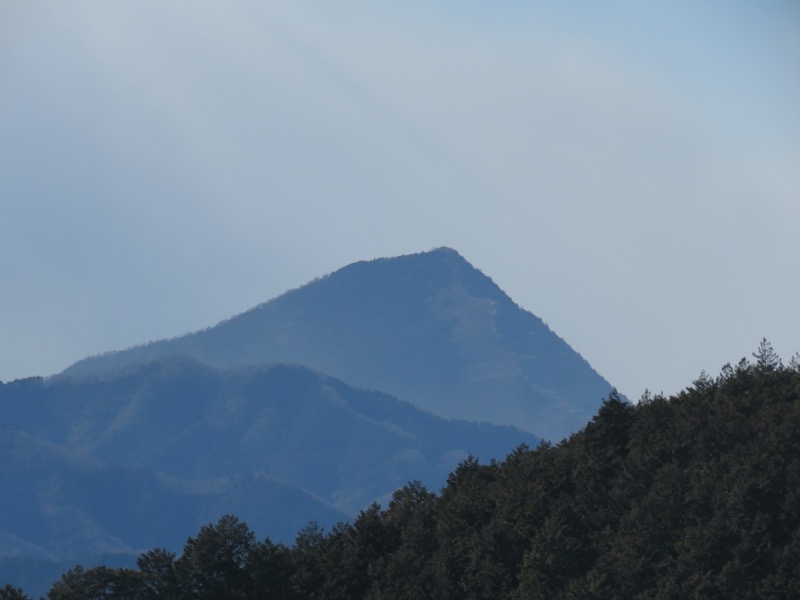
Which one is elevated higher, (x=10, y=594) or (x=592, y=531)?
(x=592, y=531)

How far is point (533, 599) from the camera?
47188 millimetres

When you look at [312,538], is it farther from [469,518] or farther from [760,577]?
[760,577]

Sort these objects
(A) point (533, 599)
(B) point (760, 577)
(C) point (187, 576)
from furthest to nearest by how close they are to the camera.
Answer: (C) point (187, 576) < (A) point (533, 599) < (B) point (760, 577)

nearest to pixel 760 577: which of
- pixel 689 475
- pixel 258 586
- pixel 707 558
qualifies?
pixel 707 558

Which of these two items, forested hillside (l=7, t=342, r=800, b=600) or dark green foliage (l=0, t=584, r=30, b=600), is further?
dark green foliage (l=0, t=584, r=30, b=600)

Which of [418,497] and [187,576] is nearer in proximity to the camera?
[187,576]

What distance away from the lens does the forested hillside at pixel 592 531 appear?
45500 millimetres

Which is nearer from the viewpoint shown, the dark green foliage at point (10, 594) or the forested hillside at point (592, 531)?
the forested hillside at point (592, 531)

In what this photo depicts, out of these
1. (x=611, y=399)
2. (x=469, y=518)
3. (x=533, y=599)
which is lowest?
(x=533, y=599)

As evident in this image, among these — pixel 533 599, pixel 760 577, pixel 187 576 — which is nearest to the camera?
pixel 760 577

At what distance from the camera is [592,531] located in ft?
167

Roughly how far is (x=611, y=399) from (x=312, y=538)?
13354 mm

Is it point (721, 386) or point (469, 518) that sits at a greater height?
point (721, 386)

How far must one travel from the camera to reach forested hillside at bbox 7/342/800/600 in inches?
1791
